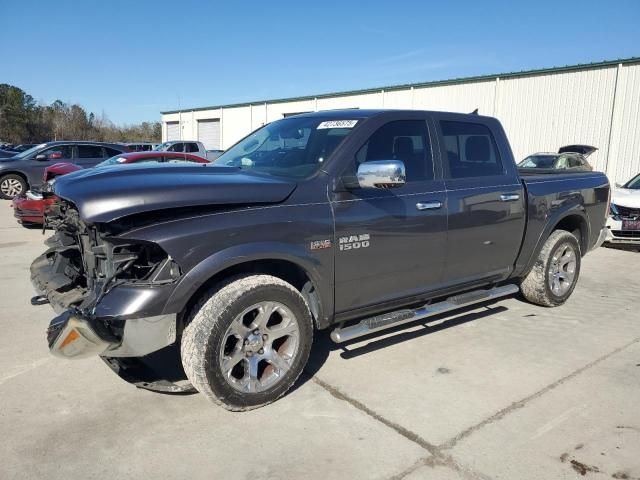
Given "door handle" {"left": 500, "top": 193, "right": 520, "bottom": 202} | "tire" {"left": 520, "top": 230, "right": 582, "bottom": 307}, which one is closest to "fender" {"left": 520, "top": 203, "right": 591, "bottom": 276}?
"tire" {"left": 520, "top": 230, "right": 582, "bottom": 307}

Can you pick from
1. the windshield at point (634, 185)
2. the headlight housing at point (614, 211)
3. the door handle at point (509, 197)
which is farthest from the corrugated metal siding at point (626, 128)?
the door handle at point (509, 197)

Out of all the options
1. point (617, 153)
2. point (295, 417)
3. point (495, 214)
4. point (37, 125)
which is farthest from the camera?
point (37, 125)

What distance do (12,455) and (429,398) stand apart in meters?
2.50

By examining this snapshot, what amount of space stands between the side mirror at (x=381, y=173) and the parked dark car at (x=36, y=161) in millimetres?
13138

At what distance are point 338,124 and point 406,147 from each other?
58cm

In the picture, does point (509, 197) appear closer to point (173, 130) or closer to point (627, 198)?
point (627, 198)

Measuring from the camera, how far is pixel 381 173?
11.1ft

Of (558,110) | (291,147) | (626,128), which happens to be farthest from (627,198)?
(558,110)

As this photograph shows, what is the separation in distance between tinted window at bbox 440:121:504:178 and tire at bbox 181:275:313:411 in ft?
6.23

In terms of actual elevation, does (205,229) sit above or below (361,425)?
above

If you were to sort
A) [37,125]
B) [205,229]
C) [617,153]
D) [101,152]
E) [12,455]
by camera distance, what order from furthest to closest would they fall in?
1. [37,125]
2. [617,153]
3. [101,152]
4. [205,229]
5. [12,455]

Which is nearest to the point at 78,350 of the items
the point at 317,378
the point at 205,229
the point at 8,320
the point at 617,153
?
the point at 205,229

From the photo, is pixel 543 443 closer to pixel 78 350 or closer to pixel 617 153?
pixel 78 350

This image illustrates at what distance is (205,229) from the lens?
302 cm
